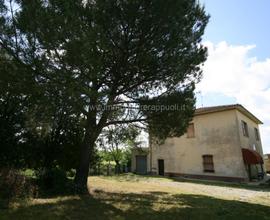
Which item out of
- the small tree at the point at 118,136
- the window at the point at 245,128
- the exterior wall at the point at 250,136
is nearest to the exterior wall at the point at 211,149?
the exterior wall at the point at 250,136

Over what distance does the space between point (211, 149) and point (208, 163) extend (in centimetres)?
133

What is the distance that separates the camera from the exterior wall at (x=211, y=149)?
66.2 feet

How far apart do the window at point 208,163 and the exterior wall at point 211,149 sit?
28cm

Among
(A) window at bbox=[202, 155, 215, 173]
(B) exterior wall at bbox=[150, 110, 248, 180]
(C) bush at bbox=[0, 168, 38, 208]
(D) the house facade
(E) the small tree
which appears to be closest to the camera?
(C) bush at bbox=[0, 168, 38, 208]

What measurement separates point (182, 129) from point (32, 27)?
706 centimetres

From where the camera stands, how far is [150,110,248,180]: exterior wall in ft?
66.2

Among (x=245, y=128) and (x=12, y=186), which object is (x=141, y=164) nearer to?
(x=245, y=128)

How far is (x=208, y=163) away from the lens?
71.5 feet

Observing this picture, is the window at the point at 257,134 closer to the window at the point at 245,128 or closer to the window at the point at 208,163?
the window at the point at 245,128

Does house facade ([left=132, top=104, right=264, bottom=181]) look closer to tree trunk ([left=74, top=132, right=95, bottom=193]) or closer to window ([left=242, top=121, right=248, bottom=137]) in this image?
window ([left=242, top=121, right=248, bottom=137])

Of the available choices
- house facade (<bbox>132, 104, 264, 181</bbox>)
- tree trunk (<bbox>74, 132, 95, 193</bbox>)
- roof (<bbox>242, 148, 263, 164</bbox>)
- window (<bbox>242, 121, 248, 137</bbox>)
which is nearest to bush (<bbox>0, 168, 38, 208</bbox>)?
tree trunk (<bbox>74, 132, 95, 193</bbox>)

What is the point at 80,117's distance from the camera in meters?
9.49

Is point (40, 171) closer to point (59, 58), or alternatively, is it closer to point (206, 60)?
point (59, 58)

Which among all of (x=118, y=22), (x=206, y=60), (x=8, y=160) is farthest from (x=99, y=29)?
(x=8, y=160)
